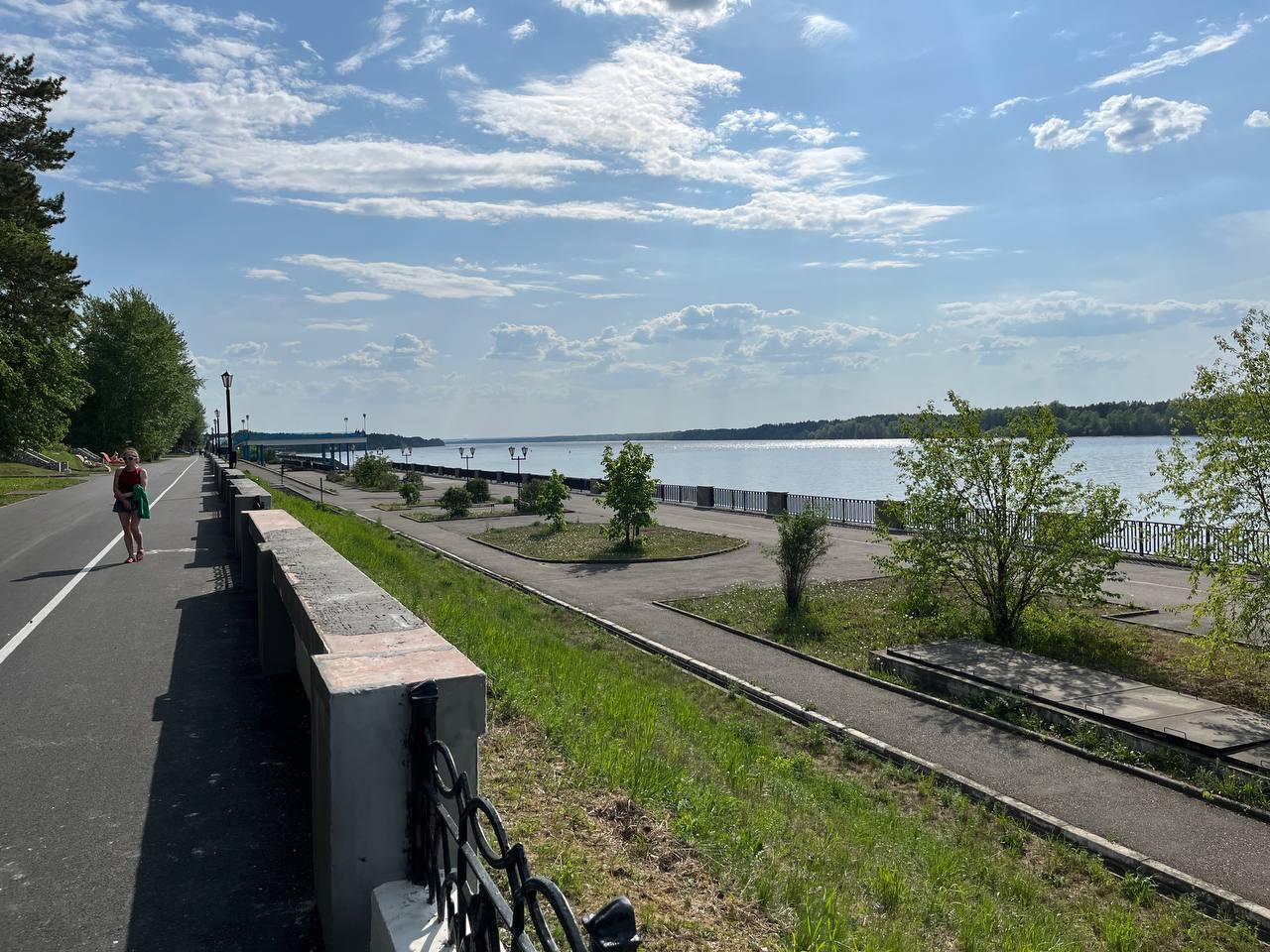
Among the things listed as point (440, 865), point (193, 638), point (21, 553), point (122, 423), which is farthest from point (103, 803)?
point (122, 423)

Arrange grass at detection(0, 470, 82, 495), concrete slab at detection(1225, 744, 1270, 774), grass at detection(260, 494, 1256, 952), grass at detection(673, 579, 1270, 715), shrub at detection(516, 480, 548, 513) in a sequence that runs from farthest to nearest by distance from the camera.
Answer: shrub at detection(516, 480, 548, 513) < grass at detection(0, 470, 82, 495) < grass at detection(673, 579, 1270, 715) < concrete slab at detection(1225, 744, 1270, 774) < grass at detection(260, 494, 1256, 952)

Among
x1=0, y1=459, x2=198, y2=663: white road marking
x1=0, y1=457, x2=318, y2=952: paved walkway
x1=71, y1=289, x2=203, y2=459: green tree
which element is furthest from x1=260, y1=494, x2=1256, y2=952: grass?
x1=71, y1=289, x2=203, y2=459: green tree

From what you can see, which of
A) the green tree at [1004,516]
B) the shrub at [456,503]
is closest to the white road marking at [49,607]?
the green tree at [1004,516]

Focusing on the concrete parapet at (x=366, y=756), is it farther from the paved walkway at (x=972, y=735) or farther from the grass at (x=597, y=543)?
the grass at (x=597, y=543)

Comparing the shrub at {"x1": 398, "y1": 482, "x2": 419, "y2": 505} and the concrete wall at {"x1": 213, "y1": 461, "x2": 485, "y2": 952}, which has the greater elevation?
the concrete wall at {"x1": 213, "y1": 461, "x2": 485, "y2": 952}

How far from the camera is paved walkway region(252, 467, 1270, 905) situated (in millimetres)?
6969

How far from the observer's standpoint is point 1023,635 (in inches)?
544

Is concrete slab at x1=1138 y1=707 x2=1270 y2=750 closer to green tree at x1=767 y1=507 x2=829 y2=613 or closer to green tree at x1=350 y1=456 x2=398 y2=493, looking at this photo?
green tree at x1=767 y1=507 x2=829 y2=613

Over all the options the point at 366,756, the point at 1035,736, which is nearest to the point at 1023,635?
the point at 1035,736

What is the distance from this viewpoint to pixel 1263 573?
10.2 m

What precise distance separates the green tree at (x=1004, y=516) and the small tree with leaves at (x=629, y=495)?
12.1 metres

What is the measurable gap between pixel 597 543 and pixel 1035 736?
59.7 feet

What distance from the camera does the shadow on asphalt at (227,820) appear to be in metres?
3.47

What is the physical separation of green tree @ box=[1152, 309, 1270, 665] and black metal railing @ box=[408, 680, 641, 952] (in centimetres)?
1029
